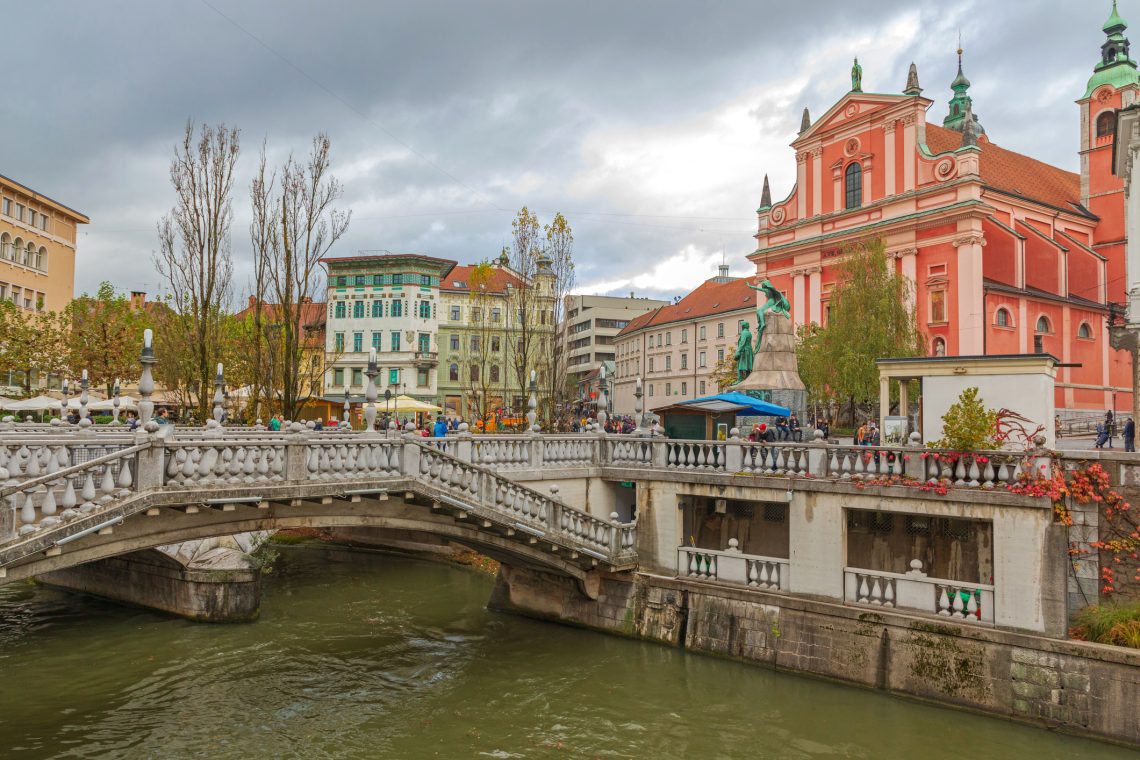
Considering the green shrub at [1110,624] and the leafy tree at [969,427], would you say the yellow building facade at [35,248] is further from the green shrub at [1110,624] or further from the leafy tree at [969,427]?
the green shrub at [1110,624]

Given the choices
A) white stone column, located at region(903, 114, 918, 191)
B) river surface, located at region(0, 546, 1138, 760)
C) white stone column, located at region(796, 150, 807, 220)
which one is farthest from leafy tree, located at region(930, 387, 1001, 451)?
white stone column, located at region(796, 150, 807, 220)

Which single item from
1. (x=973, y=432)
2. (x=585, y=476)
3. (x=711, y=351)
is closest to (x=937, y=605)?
(x=973, y=432)

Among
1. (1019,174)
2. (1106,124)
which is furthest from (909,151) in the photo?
(1106,124)

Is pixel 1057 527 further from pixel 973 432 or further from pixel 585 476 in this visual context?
pixel 585 476

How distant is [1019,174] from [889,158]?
13.2 m

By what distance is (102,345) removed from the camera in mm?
36406

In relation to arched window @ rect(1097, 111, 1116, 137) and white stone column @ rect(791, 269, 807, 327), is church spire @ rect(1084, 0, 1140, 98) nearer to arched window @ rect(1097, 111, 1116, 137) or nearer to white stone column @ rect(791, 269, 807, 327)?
arched window @ rect(1097, 111, 1116, 137)

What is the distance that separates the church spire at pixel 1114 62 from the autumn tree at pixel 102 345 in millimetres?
60875

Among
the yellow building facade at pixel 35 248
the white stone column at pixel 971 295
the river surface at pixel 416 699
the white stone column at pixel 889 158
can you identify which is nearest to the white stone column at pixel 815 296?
the white stone column at pixel 889 158

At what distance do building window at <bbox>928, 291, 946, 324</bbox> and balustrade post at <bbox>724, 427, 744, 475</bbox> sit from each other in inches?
1093

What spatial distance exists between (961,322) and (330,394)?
162 ft

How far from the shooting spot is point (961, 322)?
39.4 m

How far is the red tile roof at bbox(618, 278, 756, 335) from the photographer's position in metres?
66.3

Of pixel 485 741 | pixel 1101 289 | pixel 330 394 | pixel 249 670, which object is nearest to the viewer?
pixel 485 741
